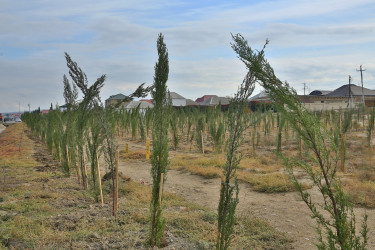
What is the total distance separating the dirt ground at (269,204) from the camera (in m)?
4.52

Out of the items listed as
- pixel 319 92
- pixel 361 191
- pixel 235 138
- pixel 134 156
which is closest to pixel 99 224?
pixel 235 138

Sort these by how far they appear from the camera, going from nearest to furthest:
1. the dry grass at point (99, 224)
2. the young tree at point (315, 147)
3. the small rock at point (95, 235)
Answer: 1. the young tree at point (315, 147)
2. the dry grass at point (99, 224)
3. the small rock at point (95, 235)

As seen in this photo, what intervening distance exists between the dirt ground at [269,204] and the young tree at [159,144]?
4.57ft

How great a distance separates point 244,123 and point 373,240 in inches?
92.2

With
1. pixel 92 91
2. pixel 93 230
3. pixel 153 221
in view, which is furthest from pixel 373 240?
pixel 92 91

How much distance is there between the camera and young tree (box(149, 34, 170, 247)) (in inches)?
148

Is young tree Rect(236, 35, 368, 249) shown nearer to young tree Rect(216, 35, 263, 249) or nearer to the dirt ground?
Result: young tree Rect(216, 35, 263, 249)

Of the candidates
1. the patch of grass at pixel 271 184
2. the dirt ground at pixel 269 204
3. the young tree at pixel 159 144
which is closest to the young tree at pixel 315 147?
the dirt ground at pixel 269 204

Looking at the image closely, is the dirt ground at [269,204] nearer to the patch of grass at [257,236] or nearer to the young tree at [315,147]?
the patch of grass at [257,236]

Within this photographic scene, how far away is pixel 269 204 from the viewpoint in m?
5.90

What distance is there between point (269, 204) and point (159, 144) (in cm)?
285

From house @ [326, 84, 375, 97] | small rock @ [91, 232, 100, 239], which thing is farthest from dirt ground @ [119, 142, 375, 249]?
house @ [326, 84, 375, 97]

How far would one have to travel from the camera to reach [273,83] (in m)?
2.78

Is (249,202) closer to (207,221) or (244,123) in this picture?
(207,221)
